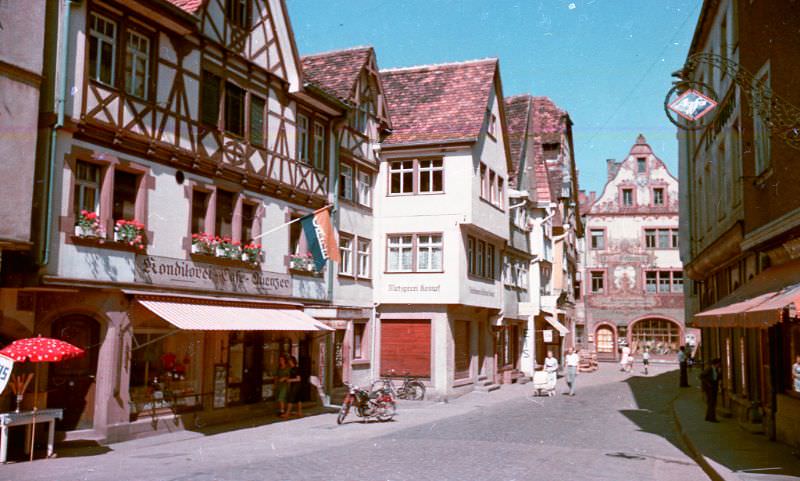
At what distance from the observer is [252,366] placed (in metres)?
22.5

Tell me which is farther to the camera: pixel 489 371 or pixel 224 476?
pixel 489 371

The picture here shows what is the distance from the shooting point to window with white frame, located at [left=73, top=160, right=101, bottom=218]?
16.7m

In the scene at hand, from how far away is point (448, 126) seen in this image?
3209cm

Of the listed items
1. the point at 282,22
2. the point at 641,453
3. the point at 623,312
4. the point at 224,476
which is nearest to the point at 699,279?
the point at 641,453

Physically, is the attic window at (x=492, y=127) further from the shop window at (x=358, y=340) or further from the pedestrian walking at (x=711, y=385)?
the pedestrian walking at (x=711, y=385)

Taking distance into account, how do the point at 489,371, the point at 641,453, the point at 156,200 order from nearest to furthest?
the point at 641,453 < the point at 156,200 < the point at 489,371

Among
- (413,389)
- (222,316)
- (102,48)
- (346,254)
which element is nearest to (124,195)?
(102,48)

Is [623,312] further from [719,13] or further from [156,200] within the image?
[156,200]

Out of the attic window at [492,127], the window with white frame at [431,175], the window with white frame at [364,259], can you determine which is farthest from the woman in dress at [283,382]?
the attic window at [492,127]

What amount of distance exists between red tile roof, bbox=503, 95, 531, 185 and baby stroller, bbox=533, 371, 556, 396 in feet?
36.4

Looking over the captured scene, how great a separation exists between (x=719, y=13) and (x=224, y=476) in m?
19.2

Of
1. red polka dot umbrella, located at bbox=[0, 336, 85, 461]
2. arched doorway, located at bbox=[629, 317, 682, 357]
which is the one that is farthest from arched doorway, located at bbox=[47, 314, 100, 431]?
arched doorway, located at bbox=[629, 317, 682, 357]

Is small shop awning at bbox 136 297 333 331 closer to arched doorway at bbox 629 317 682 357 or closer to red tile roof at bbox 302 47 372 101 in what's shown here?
red tile roof at bbox 302 47 372 101

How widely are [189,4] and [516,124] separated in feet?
89.9
